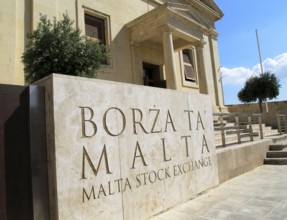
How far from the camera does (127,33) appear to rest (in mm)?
13070

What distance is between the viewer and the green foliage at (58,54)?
279 inches

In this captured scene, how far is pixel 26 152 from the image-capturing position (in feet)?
10.1

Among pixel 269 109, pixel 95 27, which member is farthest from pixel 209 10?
pixel 95 27

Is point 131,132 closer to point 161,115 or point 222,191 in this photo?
point 161,115

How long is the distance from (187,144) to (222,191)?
1.37 m

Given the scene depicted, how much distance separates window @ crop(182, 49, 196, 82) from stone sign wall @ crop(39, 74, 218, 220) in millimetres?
11353

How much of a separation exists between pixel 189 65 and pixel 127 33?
562cm

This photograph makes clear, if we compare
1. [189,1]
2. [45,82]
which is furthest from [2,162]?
[189,1]

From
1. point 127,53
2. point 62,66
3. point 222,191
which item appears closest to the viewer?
point 222,191

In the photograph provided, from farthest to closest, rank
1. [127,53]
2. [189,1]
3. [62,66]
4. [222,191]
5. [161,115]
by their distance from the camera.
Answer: [189,1] < [127,53] < [62,66] < [222,191] < [161,115]

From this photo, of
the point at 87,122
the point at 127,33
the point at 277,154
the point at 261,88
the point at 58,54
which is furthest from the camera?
the point at 261,88

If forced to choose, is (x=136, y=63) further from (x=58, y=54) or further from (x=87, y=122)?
(x=87, y=122)

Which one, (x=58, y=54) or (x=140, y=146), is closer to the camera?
(x=140, y=146)

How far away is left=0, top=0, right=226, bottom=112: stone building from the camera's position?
28.4 ft
